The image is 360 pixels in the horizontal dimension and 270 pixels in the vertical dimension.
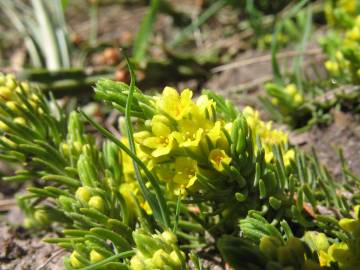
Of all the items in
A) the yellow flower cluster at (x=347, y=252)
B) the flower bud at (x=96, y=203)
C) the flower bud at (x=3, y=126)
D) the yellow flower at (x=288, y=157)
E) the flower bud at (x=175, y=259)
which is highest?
the flower bud at (x=3, y=126)

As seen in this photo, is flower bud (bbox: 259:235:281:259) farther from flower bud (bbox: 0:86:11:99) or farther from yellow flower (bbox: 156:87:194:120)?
flower bud (bbox: 0:86:11:99)

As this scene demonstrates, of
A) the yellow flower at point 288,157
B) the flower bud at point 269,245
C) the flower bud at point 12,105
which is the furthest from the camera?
the flower bud at point 12,105

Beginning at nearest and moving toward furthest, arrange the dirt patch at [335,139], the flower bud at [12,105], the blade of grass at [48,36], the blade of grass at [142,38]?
the flower bud at [12,105]
the dirt patch at [335,139]
the blade of grass at [142,38]
the blade of grass at [48,36]

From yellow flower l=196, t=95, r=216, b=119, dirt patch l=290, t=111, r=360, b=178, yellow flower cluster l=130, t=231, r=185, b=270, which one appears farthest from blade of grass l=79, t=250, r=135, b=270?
dirt patch l=290, t=111, r=360, b=178

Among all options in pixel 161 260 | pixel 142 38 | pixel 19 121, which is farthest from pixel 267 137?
pixel 142 38

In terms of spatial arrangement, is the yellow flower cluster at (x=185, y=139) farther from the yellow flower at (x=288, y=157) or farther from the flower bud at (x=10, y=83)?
the flower bud at (x=10, y=83)

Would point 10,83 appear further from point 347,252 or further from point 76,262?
point 347,252

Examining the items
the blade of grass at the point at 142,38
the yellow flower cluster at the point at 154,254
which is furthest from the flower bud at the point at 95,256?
the blade of grass at the point at 142,38
